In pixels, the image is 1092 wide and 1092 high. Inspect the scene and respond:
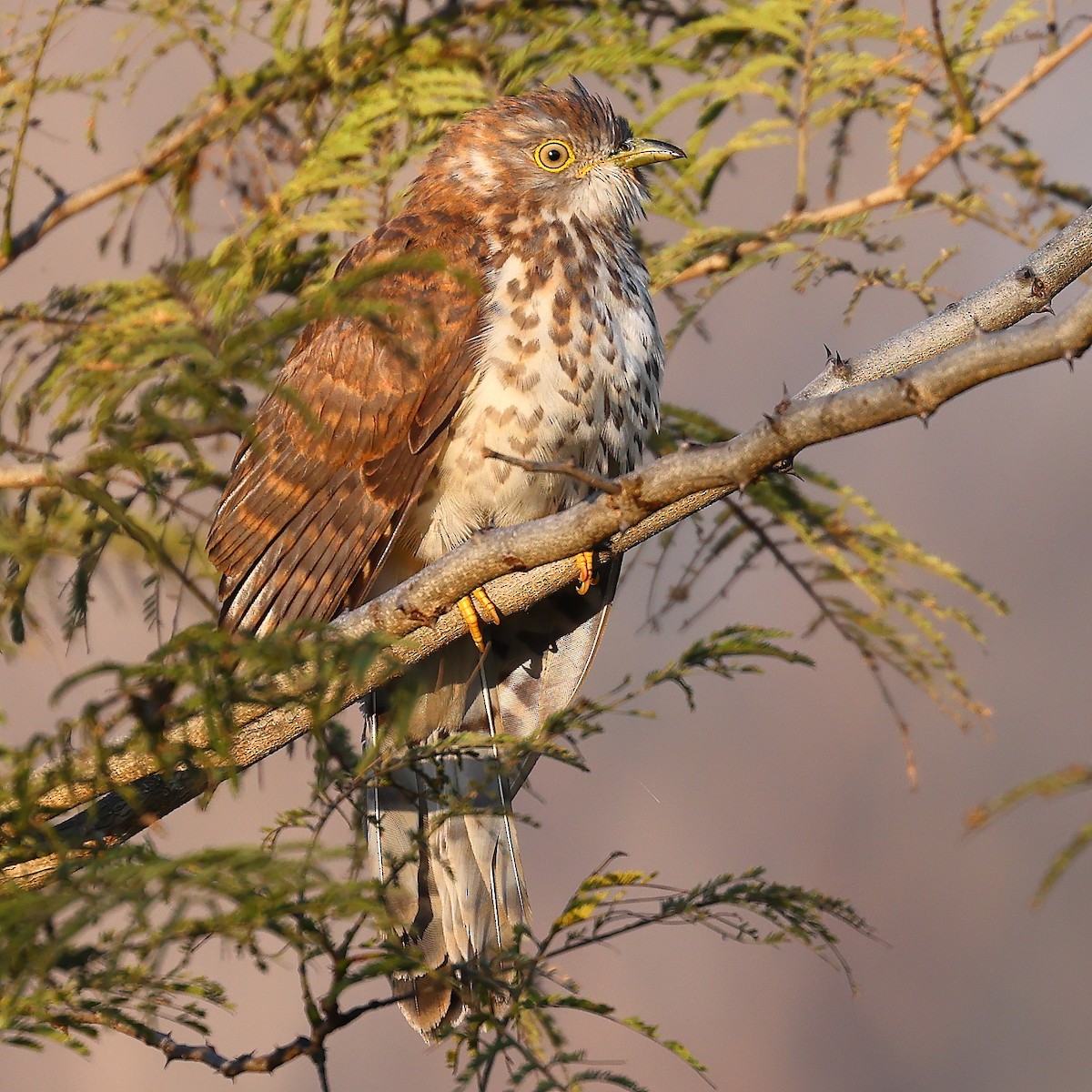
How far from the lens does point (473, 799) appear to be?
3279mm

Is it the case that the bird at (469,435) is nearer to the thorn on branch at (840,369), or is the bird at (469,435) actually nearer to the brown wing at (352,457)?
the brown wing at (352,457)

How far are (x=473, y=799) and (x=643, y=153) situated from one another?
1.79m

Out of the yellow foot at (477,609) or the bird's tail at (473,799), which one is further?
the bird's tail at (473,799)

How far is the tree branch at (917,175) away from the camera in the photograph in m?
3.30

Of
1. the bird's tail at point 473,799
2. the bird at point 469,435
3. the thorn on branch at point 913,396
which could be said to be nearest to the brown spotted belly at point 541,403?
the bird at point 469,435

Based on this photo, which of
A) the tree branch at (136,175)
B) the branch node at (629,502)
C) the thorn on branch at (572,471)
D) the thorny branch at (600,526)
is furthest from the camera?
the tree branch at (136,175)

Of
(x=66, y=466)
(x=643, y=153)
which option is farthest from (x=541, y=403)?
(x=66, y=466)

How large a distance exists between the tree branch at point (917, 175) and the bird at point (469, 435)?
0.41 meters

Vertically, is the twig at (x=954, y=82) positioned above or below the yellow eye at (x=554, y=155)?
below

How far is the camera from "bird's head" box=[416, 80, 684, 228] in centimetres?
379

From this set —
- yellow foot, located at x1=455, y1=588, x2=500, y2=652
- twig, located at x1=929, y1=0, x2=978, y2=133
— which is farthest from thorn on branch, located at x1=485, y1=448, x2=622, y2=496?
twig, located at x1=929, y1=0, x2=978, y2=133

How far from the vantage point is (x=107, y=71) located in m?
3.55

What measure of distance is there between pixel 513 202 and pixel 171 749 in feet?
7.56

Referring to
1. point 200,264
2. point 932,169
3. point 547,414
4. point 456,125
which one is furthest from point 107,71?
point 932,169
